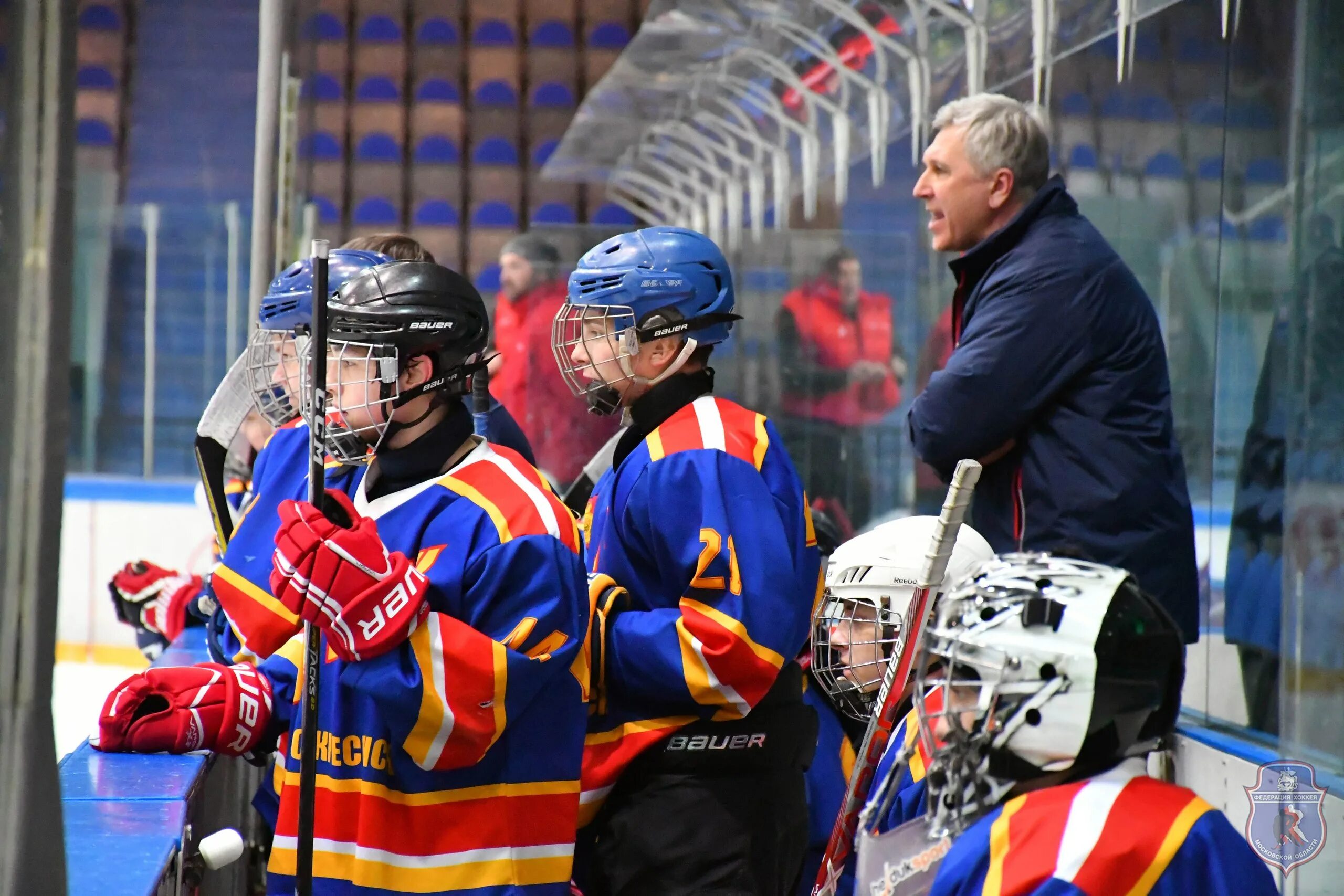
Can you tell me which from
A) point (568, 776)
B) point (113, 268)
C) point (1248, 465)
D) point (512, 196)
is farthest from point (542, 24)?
point (568, 776)

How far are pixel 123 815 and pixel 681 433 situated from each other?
0.75 meters

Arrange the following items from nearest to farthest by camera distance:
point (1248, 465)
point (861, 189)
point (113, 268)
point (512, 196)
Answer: point (1248, 465), point (861, 189), point (113, 268), point (512, 196)

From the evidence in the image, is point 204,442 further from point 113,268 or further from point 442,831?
point 113,268

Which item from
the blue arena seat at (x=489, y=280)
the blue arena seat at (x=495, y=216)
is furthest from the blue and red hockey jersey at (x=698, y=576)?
the blue arena seat at (x=495, y=216)

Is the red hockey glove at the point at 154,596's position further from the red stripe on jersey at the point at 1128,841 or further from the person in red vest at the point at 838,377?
the red stripe on jersey at the point at 1128,841

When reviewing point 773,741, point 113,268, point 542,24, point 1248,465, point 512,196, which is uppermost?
point 542,24

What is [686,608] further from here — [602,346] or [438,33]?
[438,33]

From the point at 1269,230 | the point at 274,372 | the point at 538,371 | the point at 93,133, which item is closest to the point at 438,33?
the point at 538,371

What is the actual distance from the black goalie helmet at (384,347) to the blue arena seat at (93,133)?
12.4 inches

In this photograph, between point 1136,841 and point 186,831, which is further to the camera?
point 186,831

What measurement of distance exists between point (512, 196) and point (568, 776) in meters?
9.28

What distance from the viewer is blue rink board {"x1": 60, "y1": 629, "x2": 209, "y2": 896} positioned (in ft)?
3.98

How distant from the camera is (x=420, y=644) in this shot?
1439mm

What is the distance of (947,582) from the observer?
5.94 feet
